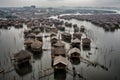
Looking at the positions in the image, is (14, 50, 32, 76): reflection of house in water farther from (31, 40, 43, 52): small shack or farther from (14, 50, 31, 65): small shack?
(31, 40, 43, 52): small shack

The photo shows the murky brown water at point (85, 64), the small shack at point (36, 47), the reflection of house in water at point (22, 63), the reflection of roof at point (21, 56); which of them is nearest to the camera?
the murky brown water at point (85, 64)

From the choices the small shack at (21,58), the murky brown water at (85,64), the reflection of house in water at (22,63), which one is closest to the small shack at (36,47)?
the murky brown water at (85,64)

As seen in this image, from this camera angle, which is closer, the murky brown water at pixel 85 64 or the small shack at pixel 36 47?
the murky brown water at pixel 85 64

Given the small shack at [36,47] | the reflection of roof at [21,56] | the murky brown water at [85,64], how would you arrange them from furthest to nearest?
the small shack at [36,47] < the reflection of roof at [21,56] < the murky brown water at [85,64]

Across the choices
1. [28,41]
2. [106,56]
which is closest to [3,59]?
[28,41]

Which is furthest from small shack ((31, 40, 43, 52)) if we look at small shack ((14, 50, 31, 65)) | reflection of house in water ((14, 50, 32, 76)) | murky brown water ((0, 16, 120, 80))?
small shack ((14, 50, 31, 65))

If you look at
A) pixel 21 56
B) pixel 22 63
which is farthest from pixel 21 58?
pixel 22 63

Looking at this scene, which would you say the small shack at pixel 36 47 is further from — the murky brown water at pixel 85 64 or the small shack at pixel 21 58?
the small shack at pixel 21 58

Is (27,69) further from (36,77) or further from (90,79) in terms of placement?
(90,79)
